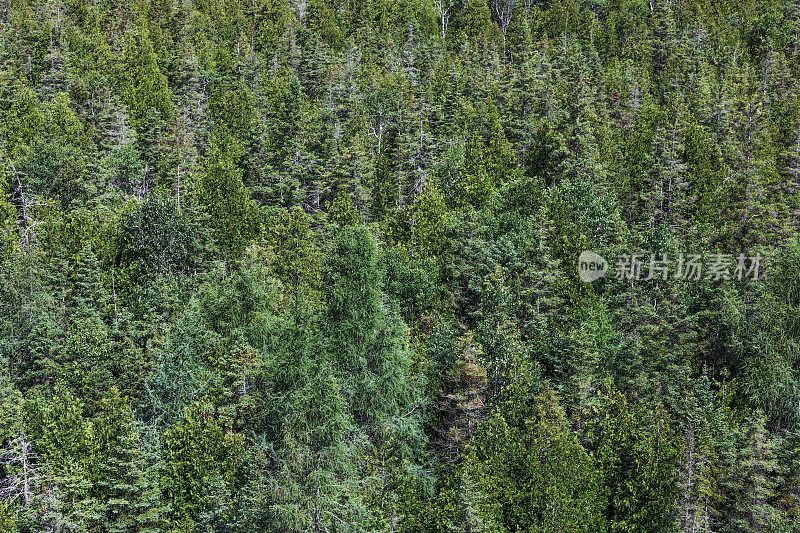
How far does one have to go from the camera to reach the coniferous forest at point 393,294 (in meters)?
45.1

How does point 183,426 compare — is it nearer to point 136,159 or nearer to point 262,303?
point 262,303

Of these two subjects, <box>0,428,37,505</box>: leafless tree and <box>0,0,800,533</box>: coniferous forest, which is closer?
<box>0,428,37,505</box>: leafless tree

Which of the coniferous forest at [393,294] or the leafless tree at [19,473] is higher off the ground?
the coniferous forest at [393,294]

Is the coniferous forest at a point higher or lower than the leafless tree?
higher

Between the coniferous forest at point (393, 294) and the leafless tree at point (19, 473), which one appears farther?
the coniferous forest at point (393, 294)

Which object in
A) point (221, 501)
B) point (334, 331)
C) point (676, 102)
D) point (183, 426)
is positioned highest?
point (676, 102)

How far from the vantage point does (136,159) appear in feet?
264

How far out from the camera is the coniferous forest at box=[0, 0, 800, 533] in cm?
4512

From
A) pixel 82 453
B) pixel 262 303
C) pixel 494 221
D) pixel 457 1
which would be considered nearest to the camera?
pixel 82 453

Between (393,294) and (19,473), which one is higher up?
(393,294)

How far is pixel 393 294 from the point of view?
64.6 meters

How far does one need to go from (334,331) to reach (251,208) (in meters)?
27.7

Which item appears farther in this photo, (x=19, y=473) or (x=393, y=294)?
(x=393, y=294)

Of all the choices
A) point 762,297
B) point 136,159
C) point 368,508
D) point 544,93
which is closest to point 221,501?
point 368,508
